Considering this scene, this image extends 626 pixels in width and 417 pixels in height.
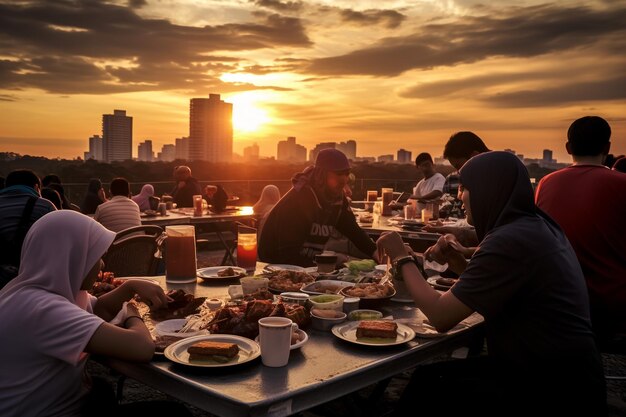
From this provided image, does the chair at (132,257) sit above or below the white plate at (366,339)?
below

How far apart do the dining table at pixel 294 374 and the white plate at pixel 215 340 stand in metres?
0.02

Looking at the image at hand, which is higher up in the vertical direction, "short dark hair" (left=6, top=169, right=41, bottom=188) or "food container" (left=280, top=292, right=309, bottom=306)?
"short dark hair" (left=6, top=169, right=41, bottom=188)

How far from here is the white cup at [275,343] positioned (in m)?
1.99

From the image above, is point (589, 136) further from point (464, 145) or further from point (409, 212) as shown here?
point (409, 212)

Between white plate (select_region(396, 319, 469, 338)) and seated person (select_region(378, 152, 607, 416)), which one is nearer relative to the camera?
seated person (select_region(378, 152, 607, 416))

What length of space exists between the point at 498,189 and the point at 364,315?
2.93 feet

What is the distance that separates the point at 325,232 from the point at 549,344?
2.84m

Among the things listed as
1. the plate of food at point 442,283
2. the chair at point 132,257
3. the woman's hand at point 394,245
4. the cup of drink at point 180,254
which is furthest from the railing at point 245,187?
the woman's hand at point 394,245

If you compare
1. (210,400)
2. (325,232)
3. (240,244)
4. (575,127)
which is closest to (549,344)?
(210,400)

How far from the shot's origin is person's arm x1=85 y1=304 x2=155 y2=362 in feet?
6.43

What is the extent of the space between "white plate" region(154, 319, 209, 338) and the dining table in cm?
23

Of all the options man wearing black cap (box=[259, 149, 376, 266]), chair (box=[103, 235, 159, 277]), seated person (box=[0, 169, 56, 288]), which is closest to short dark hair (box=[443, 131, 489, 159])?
man wearing black cap (box=[259, 149, 376, 266])

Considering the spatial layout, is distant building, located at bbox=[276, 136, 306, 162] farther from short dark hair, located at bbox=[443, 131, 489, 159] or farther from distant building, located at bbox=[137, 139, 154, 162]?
short dark hair, located at bbox=[443, 131, 489, 159]

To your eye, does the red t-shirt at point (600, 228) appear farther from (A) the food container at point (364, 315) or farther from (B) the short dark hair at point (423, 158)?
(B) the short dark hair at point (423, 158)
